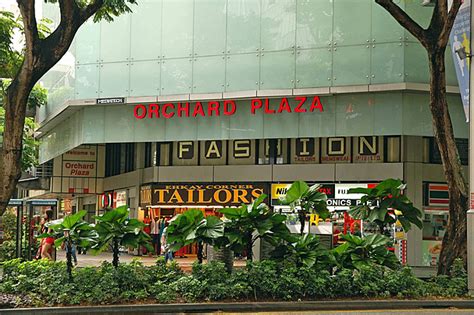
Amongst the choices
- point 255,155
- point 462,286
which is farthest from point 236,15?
point 462,286

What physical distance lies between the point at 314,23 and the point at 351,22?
1.37 m

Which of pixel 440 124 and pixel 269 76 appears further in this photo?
pixel 269 76

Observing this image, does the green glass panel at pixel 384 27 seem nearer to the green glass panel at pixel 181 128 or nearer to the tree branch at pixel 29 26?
the green glass panel at pixel 181 128

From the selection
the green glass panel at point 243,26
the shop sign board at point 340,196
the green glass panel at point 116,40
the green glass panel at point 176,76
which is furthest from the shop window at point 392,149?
the green glass panel at point 116,40

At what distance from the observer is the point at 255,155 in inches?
1283

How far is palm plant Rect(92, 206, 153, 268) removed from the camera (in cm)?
1445

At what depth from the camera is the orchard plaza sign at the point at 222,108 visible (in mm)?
28125

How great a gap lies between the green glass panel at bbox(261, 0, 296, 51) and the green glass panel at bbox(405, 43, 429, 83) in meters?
4.22

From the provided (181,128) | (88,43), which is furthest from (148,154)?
(88,43)

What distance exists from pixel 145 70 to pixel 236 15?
4256mm

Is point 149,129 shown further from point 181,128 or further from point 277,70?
point 277,70

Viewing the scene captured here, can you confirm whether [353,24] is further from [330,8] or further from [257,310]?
[257,310]

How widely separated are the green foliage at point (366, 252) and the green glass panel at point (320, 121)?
494 inches

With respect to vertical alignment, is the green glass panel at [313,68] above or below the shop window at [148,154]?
above
